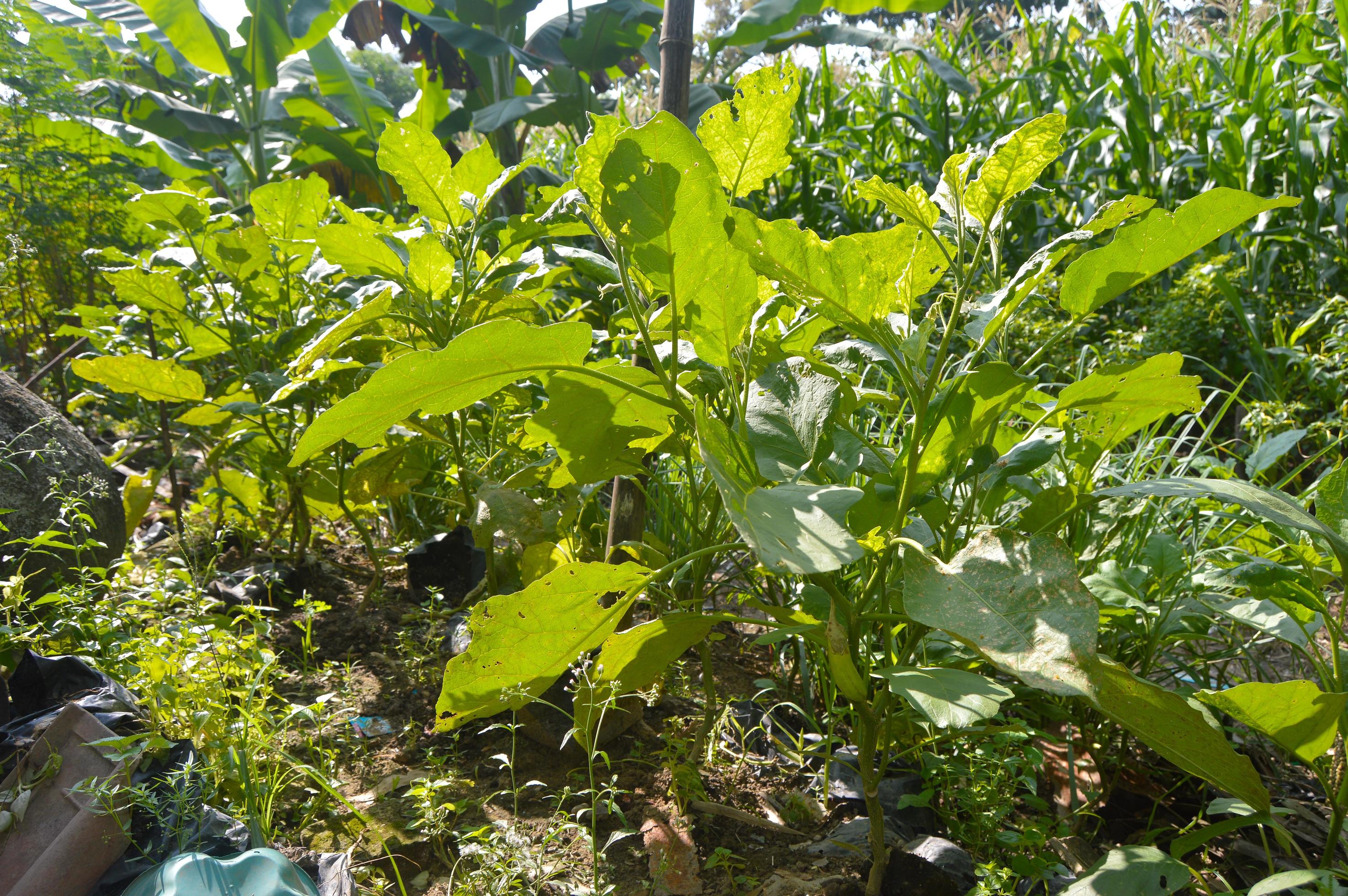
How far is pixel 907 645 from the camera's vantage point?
1.19 m

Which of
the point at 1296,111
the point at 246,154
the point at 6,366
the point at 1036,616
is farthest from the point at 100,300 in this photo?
the point at 1296,111

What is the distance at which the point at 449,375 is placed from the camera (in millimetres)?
958

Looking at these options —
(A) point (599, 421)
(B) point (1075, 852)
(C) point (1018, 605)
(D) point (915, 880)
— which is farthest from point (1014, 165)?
(B) point (1075, 852)

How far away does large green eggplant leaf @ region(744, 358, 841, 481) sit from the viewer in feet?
3.35

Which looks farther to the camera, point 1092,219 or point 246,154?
point 246,154

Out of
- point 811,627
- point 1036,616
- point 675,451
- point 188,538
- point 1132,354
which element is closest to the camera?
point 1036,616

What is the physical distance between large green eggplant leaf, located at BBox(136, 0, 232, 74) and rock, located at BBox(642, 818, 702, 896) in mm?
6491

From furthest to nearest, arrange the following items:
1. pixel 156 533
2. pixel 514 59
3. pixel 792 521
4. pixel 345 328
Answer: pixel 514 59 → pixel 156 533 → pixel 345 328 → pixel 792 521

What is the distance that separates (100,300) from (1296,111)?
5621 mm

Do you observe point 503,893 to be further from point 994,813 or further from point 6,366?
point 6,366

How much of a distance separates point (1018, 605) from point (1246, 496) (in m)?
0.31

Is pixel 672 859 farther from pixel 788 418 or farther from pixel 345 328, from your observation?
pixel 345 328

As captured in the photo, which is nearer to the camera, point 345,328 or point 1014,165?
point 1014,165

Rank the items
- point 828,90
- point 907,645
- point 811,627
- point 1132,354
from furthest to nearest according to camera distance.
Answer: point 828,90
point 1132,354
point 907,645
point 811,627
